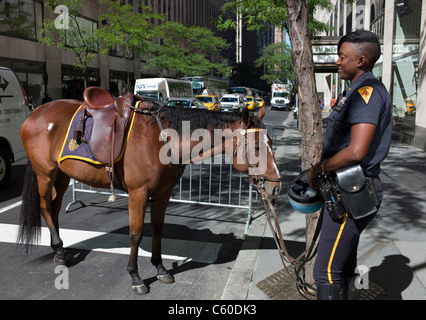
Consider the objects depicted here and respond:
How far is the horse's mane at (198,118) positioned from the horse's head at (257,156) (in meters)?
0.09

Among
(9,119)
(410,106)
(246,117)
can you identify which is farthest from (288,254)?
(410,106)

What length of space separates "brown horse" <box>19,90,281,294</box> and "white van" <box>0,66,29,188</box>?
13.5 ft

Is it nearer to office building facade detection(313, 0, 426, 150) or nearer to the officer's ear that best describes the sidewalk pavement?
the officer's ear

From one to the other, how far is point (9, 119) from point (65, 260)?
520cm

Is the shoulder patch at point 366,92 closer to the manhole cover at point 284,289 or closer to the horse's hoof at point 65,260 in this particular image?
the manhole cover at point 284,289

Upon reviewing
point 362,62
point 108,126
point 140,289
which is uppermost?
point 362,62

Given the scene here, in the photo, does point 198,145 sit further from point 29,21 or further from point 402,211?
point 29,21

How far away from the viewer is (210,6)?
92.7 metres

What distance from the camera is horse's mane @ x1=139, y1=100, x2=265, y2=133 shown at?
3677 millimetres

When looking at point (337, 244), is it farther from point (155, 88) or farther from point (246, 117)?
point (155, 88)

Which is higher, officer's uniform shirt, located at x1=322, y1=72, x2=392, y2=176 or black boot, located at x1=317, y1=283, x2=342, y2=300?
officer's uniform shirt, located at x1=322, y1=72, x2=392, y2=176

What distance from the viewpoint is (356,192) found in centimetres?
245
